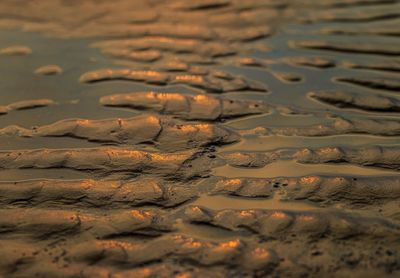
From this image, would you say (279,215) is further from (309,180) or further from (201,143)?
(201,143)

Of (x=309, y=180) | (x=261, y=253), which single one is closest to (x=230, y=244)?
(x=261, y=253)

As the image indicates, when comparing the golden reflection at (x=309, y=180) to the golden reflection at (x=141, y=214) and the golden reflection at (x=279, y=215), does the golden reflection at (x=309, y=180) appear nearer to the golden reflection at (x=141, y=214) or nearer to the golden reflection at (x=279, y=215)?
the golden reflection at (x=279, y=215)

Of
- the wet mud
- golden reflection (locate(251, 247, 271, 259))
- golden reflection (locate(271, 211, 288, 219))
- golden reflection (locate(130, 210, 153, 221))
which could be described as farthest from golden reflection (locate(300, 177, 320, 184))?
golden reflection (locate(130, 210, 153, 221))

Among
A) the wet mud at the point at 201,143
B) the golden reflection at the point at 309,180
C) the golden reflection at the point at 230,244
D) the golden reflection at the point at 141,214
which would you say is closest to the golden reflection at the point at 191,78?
the wet mud at the point at 201,143

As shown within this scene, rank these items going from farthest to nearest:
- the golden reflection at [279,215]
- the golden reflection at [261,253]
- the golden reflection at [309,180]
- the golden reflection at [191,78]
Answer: the golden reflection at [191,78], the golden reflection at [309,180], the golden reflection at [279,215], the golden reflection at [261,253]

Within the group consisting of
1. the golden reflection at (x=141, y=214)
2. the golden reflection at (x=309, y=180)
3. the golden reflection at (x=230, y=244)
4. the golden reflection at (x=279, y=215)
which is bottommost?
the golden reflection at (x=230, y=244)

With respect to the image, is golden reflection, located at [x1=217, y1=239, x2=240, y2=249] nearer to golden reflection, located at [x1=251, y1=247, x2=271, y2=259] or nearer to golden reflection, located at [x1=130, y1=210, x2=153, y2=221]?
golden reflection, located at [x1=251, y1=247, x2=271, y2=259]

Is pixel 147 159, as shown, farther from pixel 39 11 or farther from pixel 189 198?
pixel 39 11

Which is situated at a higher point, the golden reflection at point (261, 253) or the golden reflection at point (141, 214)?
the golden reflection at point (141, 214)
